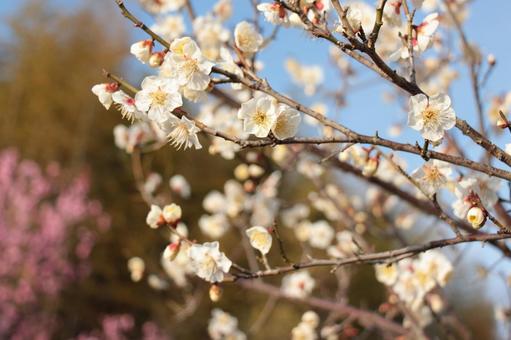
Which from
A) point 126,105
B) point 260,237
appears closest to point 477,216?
point 260,237

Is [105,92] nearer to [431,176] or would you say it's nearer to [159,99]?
[159,99]

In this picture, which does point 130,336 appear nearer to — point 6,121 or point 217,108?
point 6,121

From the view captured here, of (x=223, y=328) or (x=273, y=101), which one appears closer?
(x=273, y=101)

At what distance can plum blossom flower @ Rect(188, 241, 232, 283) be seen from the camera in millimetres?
1253

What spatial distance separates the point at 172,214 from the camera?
1408 millimetres

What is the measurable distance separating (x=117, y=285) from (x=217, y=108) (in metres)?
8.92

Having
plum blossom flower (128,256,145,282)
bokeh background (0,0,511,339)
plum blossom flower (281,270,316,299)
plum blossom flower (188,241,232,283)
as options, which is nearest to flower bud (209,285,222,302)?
plum blossom flower (188,241,232,283)

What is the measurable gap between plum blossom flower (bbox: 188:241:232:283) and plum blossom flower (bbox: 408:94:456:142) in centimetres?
49

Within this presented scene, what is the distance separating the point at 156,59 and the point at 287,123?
0.33m

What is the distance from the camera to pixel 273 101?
1.07 metres

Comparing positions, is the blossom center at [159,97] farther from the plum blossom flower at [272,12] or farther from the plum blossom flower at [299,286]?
the plum blossom flower at [299,286]

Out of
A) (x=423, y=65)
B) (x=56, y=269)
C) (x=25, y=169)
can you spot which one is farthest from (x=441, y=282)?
(x=25, y=169)

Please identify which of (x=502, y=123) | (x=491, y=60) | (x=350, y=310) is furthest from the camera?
(x=350, y=310)

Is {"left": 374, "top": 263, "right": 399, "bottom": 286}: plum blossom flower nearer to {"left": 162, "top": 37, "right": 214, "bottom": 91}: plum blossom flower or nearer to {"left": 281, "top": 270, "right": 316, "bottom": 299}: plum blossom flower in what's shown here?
{"left": 281, "top": 270, "right": 316, "bottom": 299}: plum blossom flower
